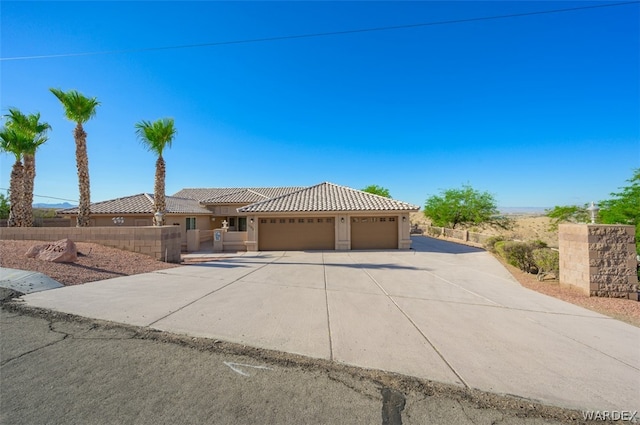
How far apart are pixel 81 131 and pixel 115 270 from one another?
12.0m

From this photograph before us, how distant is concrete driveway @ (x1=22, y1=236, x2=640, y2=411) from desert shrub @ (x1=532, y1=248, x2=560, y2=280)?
6.70 feet

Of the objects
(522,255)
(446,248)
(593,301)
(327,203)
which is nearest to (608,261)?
(593,301)

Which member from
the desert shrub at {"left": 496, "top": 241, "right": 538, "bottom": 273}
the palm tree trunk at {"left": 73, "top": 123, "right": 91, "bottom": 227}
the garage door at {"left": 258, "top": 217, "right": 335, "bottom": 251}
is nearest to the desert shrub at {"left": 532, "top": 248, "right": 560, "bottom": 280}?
the desert shrub at {"left": 496, "top": 241, "right": 538, "bottom": 273}

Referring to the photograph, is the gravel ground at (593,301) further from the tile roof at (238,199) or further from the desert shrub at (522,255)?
the tile roof at (238,199)

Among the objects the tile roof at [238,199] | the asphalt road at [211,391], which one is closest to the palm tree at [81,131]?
the tile roof at [238,199]

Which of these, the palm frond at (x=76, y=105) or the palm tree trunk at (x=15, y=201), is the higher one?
the palm frond at (x=76, y=105)

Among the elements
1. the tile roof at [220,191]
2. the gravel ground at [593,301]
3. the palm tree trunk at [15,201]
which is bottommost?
the gravel ground at [593,301]

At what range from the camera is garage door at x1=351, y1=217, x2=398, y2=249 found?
19281mm

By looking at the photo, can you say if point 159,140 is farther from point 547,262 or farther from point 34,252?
point 547,262

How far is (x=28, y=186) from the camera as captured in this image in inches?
651

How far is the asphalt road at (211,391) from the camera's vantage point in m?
2.64

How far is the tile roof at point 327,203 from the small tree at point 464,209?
1526 centimetres

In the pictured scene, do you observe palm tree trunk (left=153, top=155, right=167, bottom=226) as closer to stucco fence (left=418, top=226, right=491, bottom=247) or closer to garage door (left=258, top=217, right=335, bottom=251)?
garage door (left=258, top=217, right=335, bottom=251)

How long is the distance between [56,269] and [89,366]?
22.6ft
